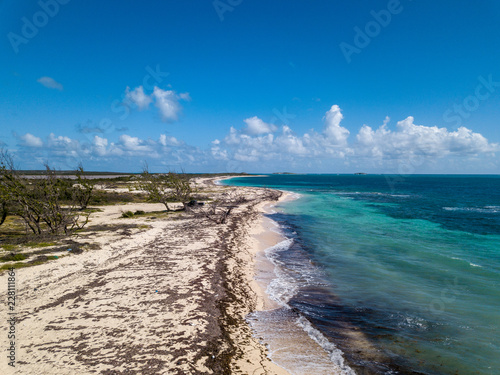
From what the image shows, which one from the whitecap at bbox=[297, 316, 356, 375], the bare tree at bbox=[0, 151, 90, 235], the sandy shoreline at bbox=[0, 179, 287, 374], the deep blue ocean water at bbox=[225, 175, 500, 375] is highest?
the bare tree at bbox=[0, 151, 90, 235]

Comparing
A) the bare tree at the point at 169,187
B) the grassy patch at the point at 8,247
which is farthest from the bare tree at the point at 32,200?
the bare tree at the point at 169,187

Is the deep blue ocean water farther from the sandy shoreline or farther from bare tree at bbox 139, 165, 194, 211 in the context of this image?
bare tree at bbox 139, 165, 194, 211

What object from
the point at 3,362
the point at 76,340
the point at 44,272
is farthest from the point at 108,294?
the point at 44,272

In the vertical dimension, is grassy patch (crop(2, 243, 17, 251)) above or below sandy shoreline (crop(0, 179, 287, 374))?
above

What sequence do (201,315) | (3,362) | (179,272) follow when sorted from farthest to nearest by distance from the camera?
(179,272) → (201,315) → (3,362)

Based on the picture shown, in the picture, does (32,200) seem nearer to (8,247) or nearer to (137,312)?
(8,247)

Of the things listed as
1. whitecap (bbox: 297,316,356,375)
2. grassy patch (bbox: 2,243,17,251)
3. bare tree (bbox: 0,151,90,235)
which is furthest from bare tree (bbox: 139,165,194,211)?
whitecap (bbox: 297,316,356,375)

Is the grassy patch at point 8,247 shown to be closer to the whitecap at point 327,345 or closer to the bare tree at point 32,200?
the bare tree at point 32,200

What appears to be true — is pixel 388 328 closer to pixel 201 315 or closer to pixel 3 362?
pixel 201 315

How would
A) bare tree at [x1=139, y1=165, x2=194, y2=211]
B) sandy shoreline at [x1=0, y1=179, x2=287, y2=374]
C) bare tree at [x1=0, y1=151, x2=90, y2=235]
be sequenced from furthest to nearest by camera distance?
1. bare tree at [x1=139, y1=165, x2=194, y2=211]
2. bare tree at [x1=0, y1=151, x2=90, y2=235]
3. sandy shoreline at [x1=0, y1=179, x2=287, y2=374]
